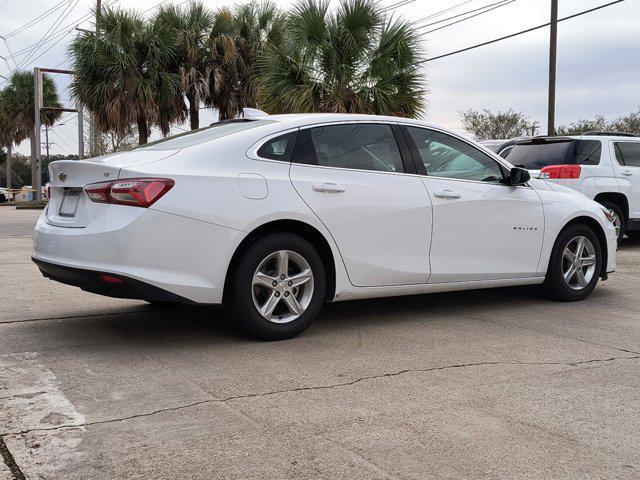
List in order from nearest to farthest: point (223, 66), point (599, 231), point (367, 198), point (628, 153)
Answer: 1. point (367, 198)
2. point (599, 231)
3. point (628, 153)
4. point (223, 66)

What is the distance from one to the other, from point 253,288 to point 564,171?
24.0ft

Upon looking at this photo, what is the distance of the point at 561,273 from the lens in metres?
6.82

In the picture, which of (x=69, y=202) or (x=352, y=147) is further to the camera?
(x=352, y=147)

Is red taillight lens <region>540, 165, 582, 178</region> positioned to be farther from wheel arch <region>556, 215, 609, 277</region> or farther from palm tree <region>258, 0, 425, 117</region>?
palm tree <region>258, 0, 425, 117</region>

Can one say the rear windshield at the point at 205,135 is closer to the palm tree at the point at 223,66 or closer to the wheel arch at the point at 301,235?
the wheel arch at the point at 301,235

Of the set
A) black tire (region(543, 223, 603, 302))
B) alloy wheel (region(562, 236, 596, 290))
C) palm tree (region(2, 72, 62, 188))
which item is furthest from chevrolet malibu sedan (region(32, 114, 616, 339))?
palm tree (region(2, 72, 62, 188))

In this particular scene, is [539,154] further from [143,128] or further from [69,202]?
[143,128]

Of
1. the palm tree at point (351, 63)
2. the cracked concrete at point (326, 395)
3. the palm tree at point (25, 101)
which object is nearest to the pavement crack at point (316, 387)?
the cracked concrete at point (326, 395)

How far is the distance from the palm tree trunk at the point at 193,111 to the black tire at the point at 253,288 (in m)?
19.5

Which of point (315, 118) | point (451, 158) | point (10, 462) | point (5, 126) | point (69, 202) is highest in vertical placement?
point (5, 126)

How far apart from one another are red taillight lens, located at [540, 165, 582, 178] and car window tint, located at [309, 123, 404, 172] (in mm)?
5739

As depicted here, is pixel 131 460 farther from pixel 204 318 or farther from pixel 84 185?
pixel 204 318

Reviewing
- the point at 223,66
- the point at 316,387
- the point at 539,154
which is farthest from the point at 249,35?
the point at 316,387

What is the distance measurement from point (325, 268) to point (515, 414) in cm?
207
